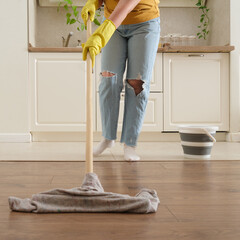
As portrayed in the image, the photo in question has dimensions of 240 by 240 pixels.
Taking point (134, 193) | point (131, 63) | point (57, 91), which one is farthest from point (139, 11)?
point (57, 91)

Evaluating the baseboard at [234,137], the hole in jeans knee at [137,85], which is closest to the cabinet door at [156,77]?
the baseboard at [234,137]

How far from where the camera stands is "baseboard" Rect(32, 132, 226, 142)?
348cm

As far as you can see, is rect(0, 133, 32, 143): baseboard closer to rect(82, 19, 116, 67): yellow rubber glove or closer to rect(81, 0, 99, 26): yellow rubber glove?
rect(81, 0, 99, 26): yellow rubber glove

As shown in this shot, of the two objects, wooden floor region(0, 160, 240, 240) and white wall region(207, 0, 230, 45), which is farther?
white wall region(207, 0, 230, 45)

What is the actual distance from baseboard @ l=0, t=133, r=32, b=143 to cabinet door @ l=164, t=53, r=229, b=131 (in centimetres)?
114

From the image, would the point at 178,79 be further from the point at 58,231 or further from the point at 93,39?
the point at 58,231

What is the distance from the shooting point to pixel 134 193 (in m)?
1.28

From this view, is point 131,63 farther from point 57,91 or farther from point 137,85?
point 57,91

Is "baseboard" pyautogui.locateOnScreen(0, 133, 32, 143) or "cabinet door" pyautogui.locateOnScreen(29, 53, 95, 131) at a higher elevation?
"cabinet door" pyautogui.locateOnScreen(29, 53, 95, 131)

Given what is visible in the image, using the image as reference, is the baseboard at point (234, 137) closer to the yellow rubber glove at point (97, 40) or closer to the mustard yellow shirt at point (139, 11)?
the mustard yellow shirt at point (139, 11)

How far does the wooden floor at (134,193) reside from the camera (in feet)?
2.79

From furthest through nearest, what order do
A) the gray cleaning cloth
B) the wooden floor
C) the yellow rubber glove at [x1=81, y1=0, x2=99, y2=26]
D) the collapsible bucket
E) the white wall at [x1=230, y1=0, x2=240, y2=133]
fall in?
the white wall at [x1=230, y1=0, x2=240, y2=133]
the collapsible bucket
the yellow rubber glove at [x1=81, y1=0, x2=99, y2=26]
the gray cleaning cloth
the wooden floor

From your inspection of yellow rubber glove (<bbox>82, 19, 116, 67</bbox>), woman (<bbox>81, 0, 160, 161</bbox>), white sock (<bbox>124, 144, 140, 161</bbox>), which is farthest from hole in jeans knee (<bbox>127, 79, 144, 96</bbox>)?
yellow rubber glove (<bbox>82, 19, 116, 67</bbox>)

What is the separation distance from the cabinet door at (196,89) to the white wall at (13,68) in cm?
117
